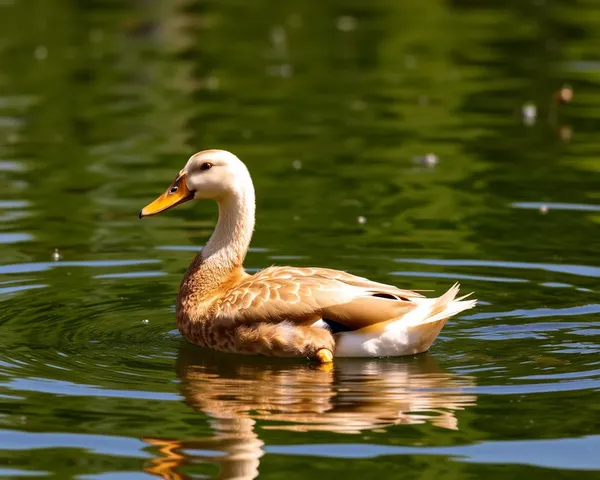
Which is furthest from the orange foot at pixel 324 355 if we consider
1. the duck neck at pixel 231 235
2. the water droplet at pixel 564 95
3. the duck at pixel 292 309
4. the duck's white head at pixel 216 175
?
the water droplet at pixel 564 95

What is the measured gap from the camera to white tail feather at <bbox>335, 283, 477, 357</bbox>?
394 inches

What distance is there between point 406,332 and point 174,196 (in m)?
2.38

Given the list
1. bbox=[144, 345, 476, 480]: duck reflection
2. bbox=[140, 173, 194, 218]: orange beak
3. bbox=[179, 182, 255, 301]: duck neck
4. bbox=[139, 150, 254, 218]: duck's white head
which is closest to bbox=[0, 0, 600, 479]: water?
bbox=[144, 345, 476, 480]: duck reflection

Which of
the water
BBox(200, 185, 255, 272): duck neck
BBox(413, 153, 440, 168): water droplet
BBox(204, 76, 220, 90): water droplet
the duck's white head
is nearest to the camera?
the water

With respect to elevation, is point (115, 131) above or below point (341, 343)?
above

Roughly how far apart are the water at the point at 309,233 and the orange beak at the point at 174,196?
35.2 inches

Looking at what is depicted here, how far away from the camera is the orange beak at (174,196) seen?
11.3m

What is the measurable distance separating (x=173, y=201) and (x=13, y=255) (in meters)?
2.76

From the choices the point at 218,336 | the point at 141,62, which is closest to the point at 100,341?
the point at 218,336

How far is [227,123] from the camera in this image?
66.6 feet

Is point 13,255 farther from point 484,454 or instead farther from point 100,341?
point 484,454

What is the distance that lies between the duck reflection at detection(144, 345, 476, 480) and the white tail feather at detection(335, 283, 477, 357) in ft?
0.30

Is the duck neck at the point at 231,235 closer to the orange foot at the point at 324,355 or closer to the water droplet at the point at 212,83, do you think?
the orange foot at the point at 324,355

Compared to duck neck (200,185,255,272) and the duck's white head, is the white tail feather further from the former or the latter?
the duck's white head
